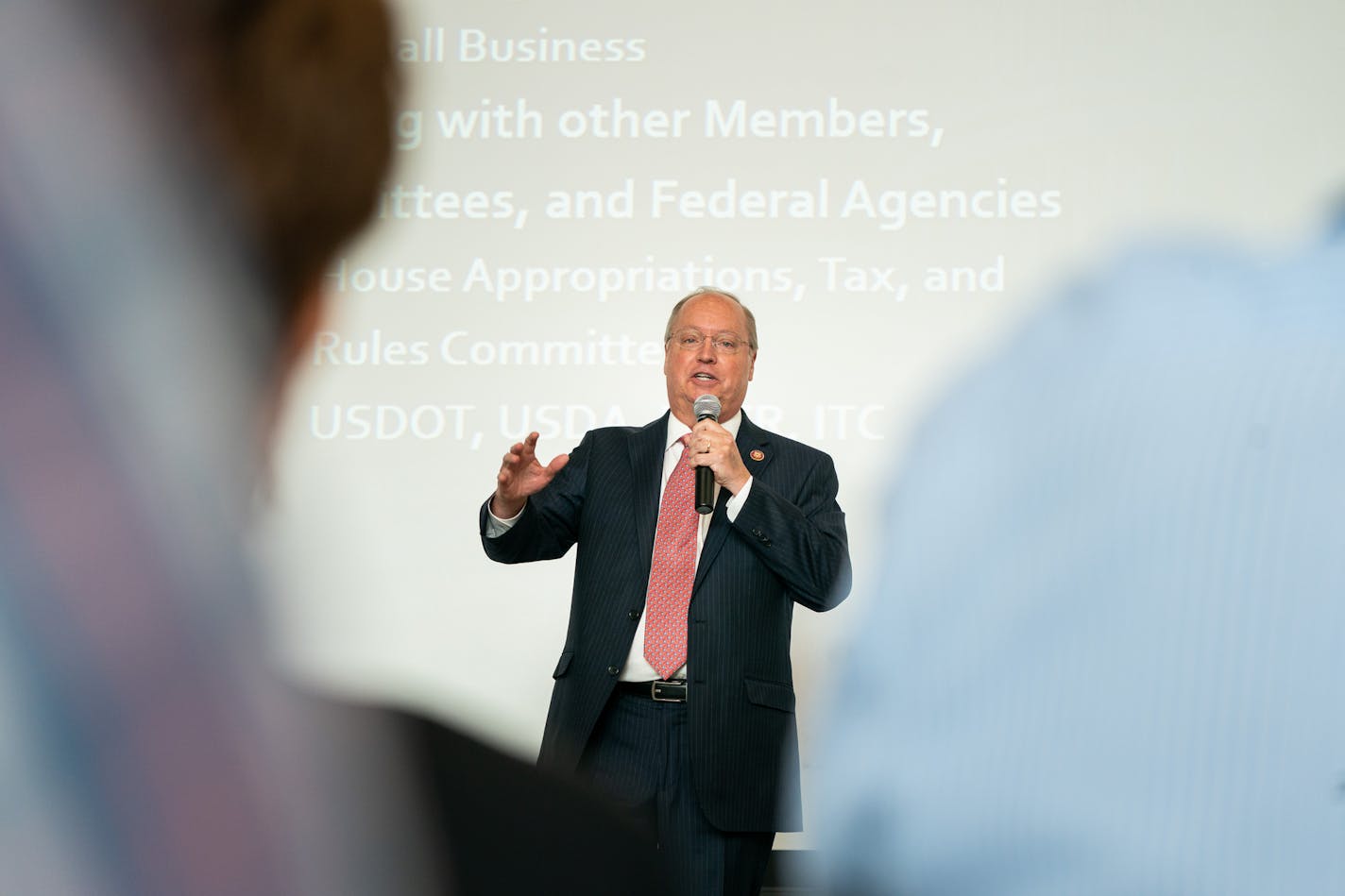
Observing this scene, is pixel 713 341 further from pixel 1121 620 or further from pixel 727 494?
pixel 1121 620

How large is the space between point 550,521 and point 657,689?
1.46 feet

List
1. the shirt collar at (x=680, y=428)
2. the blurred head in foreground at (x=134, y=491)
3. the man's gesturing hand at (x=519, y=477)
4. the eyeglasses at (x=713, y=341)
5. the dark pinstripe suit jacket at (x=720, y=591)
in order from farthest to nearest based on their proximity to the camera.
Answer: the eyeglasses at (x=713, y=341), the shirt collar at (x=680, y=428), the dark pinstripe suit jacket at (x=720, y=591), the man's gesturing hand at (x=519, y=477), the blurred head in foreground at (x=134, y=491)

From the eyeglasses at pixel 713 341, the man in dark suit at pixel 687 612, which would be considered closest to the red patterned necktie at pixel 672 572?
the man in dark suit at pixel 687 612

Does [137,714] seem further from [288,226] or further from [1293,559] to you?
[1293,559]

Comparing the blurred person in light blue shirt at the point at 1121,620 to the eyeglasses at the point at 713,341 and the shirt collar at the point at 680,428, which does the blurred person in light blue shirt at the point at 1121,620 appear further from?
the eyeglasses at the point at 713,341

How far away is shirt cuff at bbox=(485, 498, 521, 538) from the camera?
2.76m

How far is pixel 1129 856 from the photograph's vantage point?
39 cm

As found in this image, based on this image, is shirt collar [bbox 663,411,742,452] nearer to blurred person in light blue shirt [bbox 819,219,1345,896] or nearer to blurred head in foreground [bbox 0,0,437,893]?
blurred person in light blue shirt [bbox 819,219,1345,896]

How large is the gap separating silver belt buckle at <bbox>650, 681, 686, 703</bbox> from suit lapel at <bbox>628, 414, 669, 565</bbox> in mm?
232

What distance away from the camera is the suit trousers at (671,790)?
2566mm

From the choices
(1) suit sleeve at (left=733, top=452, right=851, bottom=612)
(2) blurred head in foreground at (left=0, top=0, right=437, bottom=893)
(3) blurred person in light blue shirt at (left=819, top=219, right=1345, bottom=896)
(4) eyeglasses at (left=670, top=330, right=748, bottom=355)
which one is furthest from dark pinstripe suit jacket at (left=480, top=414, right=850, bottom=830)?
(2) blurred head in foreground at (left=0, top=0, right=437, bottom=893)

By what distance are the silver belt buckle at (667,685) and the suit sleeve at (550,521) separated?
381 mm

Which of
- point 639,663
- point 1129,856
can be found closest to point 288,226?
point 1129,856

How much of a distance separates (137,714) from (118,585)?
0.12 ft
